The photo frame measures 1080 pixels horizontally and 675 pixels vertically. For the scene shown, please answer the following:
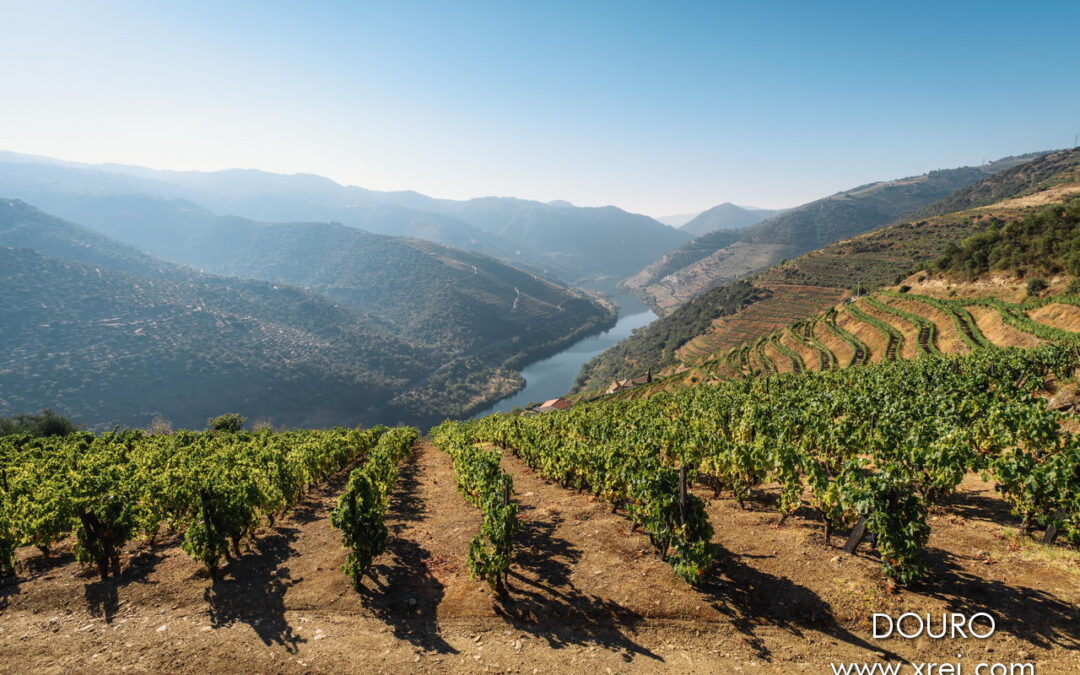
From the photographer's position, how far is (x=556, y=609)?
11188mm

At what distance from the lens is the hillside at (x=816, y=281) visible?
350 feet

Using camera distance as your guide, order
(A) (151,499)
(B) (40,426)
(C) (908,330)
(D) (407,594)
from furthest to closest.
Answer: (B) (40,426), (C) (908,330), (A) (151,499), (D) (407,594)

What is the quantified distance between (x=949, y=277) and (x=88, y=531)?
95.9 metres

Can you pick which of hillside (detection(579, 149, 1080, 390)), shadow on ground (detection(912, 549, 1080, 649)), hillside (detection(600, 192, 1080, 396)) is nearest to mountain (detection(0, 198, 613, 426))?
hillside (detection(579, 149, 1080, 390))

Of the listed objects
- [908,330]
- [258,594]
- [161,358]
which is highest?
[908,330]

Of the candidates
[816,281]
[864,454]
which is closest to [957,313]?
[864,454]

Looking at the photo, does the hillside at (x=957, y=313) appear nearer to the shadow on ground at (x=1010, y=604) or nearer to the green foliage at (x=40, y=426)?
the shadow on ground at (x=1010, y=604)

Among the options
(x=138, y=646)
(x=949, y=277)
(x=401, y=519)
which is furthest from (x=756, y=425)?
(x=949, y=277)

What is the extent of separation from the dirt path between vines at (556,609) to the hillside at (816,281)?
90866 millimetres

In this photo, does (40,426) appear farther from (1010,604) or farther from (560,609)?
(1010,604)

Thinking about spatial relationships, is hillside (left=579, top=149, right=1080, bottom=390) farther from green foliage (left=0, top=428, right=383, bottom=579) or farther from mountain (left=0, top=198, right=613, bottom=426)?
green foliage (left=0, top=428, right=383, bottom=579)

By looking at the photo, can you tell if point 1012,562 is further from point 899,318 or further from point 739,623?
point 899,318

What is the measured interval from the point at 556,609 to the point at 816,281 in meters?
134

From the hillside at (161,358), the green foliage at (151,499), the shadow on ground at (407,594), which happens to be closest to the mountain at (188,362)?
the hillside at (161,358)
